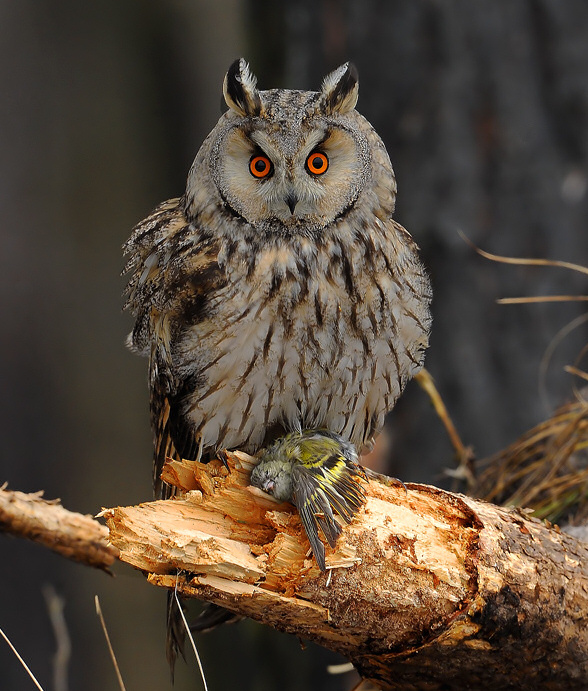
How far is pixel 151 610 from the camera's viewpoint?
277cm

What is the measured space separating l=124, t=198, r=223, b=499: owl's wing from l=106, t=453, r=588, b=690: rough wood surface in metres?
0.26

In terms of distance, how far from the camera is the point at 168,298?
1296mm

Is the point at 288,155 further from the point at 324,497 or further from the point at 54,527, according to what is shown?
the point at 54,527

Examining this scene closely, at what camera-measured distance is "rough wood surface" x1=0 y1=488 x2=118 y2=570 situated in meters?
1.23

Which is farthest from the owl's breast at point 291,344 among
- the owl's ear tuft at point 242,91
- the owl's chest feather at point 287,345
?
the owl's ear tuft at point 242,91

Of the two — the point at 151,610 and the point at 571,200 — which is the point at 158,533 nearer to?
the point at 571,200

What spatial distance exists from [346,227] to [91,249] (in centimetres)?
164

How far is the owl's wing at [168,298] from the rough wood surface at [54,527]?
0.18 metres

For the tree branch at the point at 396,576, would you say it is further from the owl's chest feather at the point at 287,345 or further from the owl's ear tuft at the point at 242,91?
the owl's ear tuft at the point at 242,91

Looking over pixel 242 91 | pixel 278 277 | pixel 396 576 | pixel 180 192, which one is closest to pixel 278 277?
pixel 278 277

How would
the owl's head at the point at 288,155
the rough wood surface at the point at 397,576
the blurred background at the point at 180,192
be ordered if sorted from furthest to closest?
the blurred background at the point at 180,192 → the owl's head at the point at 288,155 → the rough wood surface at the point at 397,576

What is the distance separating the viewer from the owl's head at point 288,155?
1220mm

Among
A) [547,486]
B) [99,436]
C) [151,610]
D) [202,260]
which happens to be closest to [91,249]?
[99,436]

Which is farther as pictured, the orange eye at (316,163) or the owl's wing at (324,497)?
the orange eye at (316,163)
